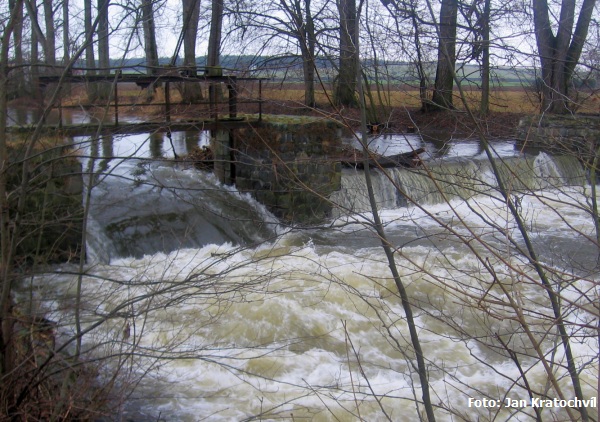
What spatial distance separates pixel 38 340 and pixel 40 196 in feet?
7.33

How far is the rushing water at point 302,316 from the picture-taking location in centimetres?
385

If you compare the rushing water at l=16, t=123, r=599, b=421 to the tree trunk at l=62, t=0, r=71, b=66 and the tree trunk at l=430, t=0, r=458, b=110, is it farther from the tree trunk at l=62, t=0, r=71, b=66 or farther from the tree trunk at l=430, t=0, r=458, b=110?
the tree trunk at l=62, t=0, r=71, b=66

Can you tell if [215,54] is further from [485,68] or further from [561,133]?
[485,68]

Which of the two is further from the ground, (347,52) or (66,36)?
(66,36)

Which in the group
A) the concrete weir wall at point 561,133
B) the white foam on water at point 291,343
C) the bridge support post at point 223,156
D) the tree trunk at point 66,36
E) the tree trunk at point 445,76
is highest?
the tree trunk at point 66,36

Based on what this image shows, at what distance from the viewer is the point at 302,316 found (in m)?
6.80

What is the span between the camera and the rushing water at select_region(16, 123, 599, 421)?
151 inches

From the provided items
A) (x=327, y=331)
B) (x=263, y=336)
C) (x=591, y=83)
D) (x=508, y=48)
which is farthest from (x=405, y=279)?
(x=508, y=48)

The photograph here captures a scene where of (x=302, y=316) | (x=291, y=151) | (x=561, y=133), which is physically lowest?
(x=302, y=316)

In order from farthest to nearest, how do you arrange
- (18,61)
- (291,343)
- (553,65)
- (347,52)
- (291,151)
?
(291,151), (291,343), (18,61), (553,65), (347,52)

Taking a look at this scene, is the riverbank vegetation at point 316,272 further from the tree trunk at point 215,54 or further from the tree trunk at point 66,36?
the tree trunk at point 215,54

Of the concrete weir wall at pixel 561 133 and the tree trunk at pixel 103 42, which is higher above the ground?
the tree trunk at pixel 103 42

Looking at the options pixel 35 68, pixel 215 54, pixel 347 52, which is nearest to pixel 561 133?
pixel 347 52

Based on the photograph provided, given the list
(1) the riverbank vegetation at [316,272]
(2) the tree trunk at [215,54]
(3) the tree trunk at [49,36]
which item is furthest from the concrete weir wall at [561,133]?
(2) the tree trunk at [215,54]
